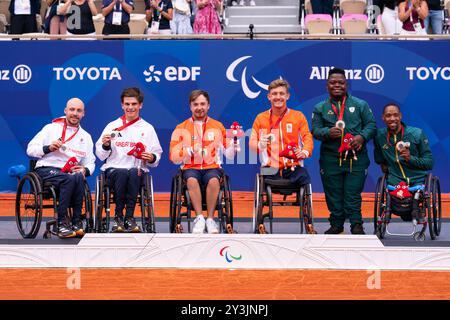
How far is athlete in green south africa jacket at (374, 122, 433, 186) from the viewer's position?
7.45 metres

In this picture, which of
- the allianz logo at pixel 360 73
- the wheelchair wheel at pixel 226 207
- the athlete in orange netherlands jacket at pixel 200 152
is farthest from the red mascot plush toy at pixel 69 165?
the allianz logo at pixel 360 73

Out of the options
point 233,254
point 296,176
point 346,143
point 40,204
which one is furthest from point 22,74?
point 233,254

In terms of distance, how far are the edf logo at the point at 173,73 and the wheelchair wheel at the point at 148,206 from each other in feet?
7.60

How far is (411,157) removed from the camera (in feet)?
24.4

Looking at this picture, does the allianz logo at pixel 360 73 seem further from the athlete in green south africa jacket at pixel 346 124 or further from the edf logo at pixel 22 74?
the edf logo at pixel 22 74

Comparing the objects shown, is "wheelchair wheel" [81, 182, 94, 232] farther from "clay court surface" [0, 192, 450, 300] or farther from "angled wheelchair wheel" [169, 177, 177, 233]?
"clay court surface" [0, 192, 450, 300]

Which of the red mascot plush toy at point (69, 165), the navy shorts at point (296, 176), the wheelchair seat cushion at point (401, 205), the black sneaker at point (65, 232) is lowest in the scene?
the black sneaker at point (65, 232)

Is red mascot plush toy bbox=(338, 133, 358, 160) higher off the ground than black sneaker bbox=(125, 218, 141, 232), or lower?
higher

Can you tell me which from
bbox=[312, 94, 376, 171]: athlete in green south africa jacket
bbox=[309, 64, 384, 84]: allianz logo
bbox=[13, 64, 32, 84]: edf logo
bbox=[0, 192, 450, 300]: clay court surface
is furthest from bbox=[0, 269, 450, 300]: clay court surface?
bbox=[13, 64, 32, 84]: edf logo

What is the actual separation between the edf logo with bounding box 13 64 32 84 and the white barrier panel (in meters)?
5.86

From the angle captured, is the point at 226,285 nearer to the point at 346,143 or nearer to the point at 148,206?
the point at 148,206

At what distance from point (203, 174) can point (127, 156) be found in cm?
65

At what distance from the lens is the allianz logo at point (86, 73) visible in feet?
30.6
